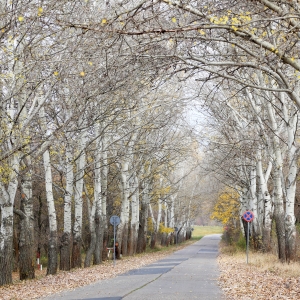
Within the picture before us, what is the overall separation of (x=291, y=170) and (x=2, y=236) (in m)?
10.3

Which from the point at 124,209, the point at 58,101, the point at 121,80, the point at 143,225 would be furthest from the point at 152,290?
the point at 143,225

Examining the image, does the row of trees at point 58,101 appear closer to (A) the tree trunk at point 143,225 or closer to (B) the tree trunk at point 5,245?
(B) the tree trunk at point 5,245

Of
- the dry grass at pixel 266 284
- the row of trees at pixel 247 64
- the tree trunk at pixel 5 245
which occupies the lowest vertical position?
the dry grass at pixel 266 284

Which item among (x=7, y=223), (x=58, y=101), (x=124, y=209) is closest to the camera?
(x=7, y=223)

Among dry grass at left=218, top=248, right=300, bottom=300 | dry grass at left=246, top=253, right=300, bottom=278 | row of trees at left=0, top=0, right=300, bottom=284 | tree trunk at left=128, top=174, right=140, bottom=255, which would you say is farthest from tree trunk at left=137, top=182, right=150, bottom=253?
dry grass at left=218, top=248, right=300, bottom=300

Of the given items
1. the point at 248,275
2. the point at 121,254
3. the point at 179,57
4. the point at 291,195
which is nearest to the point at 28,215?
the point at 248,275

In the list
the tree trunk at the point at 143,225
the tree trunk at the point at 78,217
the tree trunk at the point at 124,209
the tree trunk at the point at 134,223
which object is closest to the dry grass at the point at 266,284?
the tree trunk at the point at 78,217

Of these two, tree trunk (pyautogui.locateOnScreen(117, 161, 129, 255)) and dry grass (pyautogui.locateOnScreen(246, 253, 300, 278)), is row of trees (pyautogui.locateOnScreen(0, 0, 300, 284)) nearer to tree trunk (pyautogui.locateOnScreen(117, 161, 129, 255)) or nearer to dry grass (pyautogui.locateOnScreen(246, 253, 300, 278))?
tree trunk (pyautogui.locateOnScreen(117, 161, 129, 255))

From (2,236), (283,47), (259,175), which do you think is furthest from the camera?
(259,175)

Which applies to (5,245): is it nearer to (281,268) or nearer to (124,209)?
(281,268)

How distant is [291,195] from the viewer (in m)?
20.2

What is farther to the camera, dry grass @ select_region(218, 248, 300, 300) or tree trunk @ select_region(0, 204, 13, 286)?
tree trunk @ select_region(0, 204, 13, 286)

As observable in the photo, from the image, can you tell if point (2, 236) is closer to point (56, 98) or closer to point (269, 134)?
point (56, 98)

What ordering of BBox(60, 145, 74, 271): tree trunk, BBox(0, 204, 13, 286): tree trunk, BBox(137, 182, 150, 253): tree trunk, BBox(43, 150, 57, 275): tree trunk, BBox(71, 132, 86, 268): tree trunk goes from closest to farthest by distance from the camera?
BBox(0, 204, 13, 286): tree trunk < BBox(43, 150, 57, 275): tree trunk < BBox(60, 145, 74, 271): tree trunk < BBox(71, 132, 86, 268): tree trunk < BBox(137, 182, 150, 253): tree trunk
